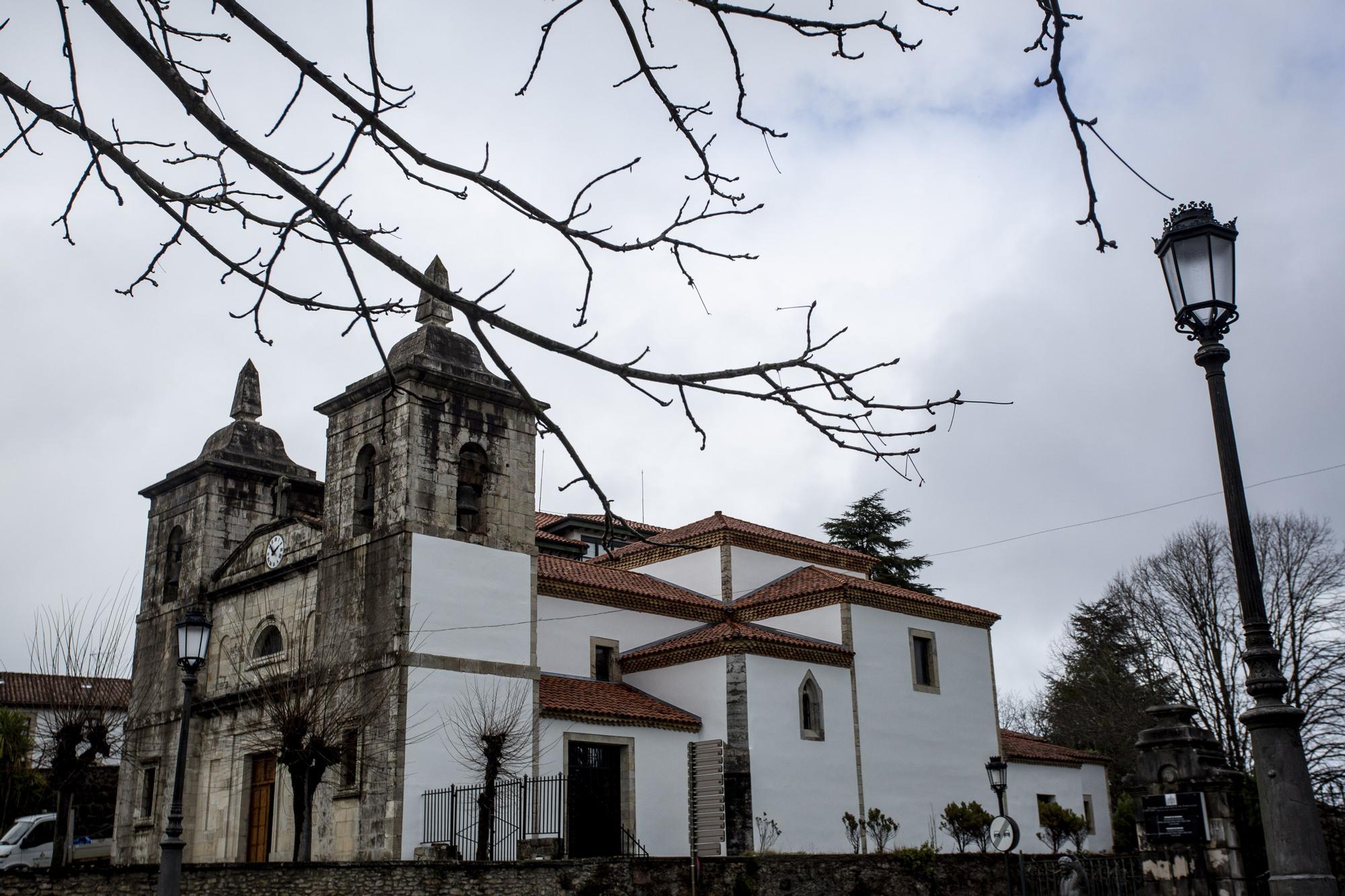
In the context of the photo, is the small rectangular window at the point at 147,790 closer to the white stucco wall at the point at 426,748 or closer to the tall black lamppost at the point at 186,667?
the white stucco wall at the point at 426,748

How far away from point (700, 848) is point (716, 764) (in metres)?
1.63

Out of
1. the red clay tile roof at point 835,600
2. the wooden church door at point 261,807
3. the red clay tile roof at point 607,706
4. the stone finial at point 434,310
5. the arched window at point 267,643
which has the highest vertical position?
the stone finial at point 434,310

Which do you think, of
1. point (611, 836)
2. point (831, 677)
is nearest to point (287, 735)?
point (611, 836)

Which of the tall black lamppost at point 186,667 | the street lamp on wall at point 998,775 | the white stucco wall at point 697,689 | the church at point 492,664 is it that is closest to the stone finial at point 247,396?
the church at point 492,664

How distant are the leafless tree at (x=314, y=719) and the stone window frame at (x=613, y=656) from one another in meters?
5.65

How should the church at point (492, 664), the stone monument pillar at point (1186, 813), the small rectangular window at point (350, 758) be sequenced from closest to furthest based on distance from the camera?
the stone monument pillar at point (1186, 813) → the small rectangular window at point (350, 758) → the church at point (492, 664)

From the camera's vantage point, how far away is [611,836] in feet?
68.9

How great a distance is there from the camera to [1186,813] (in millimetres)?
10133

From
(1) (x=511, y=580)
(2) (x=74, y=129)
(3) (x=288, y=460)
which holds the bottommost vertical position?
(2) (x=74, y=129)

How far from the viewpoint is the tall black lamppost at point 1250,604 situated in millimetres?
5531

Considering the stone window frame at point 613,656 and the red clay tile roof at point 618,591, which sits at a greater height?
the red clay tile roof at point 618,591

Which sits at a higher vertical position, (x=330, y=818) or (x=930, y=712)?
(x=930, y=712)

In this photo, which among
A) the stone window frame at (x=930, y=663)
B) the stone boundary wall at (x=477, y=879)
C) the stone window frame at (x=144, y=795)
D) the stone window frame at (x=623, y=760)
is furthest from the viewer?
the stone window frame at (x=930, y=663)

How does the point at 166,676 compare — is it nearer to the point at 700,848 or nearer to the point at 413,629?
the point at 413,629
